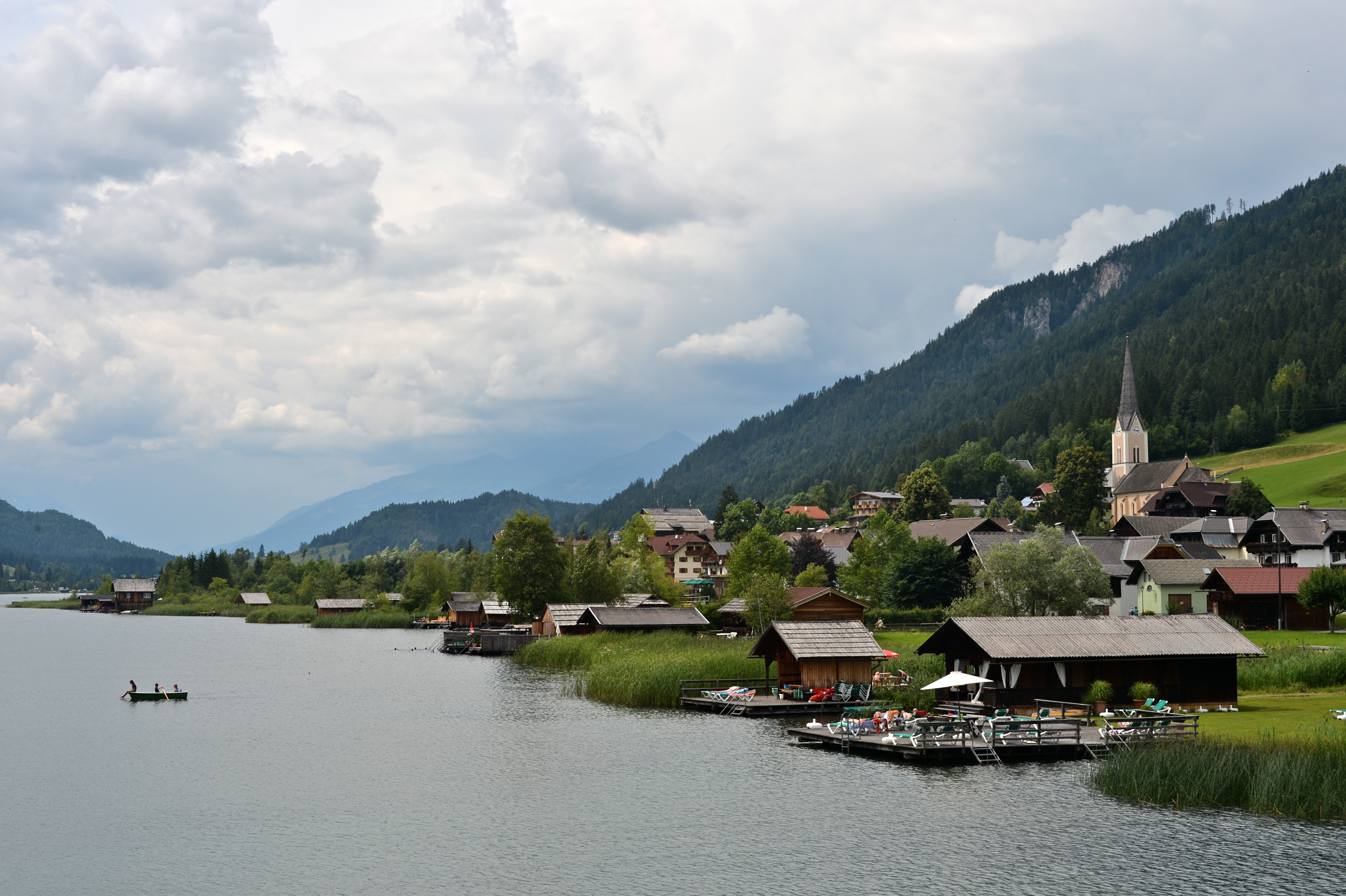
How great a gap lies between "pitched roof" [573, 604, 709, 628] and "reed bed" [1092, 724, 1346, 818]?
2176 inches

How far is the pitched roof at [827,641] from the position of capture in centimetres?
5691

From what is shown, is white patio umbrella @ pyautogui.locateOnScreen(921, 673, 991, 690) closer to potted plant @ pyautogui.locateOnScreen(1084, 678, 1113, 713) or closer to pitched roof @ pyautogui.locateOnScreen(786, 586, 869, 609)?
potted plant @ pyautogui.locateOnScreen(1084, 678, 1113, 713)

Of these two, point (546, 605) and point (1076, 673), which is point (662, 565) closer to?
point (546, 605)

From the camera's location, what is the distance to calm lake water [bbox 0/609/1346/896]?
2719 cm

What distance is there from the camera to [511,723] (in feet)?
180

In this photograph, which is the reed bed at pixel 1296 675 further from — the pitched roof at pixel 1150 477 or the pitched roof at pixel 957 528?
the pitched roof at pixel 1150 477

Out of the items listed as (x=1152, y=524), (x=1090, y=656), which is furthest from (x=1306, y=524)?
(x=1090, y=656)

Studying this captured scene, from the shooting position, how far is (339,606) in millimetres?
181750

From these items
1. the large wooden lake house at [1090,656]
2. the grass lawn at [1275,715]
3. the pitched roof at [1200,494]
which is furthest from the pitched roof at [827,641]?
the pitched roof at [1200,494]

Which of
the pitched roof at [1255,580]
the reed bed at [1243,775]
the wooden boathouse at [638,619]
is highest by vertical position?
the pitched roof at [1255,580]

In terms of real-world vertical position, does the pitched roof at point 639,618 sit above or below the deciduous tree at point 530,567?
below

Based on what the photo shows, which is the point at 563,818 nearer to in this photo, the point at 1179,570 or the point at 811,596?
the point at 811,596

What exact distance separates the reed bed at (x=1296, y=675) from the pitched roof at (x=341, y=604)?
15096 cm

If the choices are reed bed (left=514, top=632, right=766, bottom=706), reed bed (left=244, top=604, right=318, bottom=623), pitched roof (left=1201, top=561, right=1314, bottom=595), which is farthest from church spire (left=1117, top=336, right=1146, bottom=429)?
reed bed (left=244, top=604, right=318, bottom=623)
